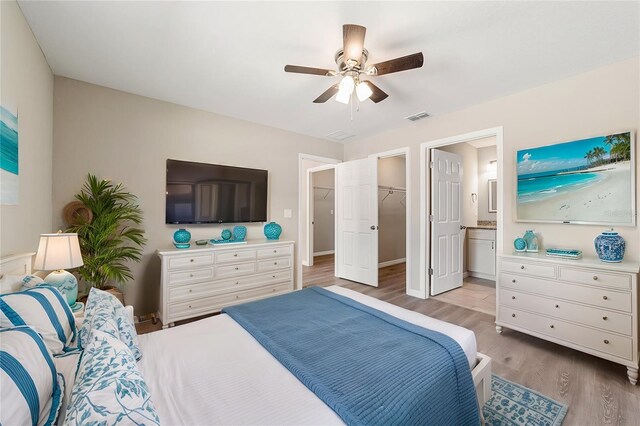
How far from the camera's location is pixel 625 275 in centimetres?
199

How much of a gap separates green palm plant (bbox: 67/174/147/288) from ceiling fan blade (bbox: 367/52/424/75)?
267 cm

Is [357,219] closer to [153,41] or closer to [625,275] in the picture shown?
[625,275]

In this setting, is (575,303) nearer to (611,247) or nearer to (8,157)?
(611,247)

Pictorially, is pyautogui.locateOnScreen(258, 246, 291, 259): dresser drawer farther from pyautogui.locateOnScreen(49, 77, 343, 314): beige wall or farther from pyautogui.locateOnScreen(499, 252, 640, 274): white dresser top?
pyautogui.locateOnScreen(499, 252, 640, 274): white dresser top

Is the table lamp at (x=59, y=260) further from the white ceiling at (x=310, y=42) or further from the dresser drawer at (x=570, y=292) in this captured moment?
the dresser drawer at (x=570, y=292)

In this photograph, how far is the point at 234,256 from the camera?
124 inches

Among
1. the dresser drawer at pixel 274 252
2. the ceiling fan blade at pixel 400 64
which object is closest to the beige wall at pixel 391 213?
the dresser drawer at pixel 274 252

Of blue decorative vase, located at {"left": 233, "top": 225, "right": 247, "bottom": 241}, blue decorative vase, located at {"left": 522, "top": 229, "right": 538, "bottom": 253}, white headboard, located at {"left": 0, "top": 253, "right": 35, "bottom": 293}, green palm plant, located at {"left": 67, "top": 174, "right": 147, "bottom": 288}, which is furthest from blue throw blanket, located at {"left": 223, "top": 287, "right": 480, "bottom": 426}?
blue decorative vase, located at {"left": 522, "top": 229, "right": 538, "bottom": 253}

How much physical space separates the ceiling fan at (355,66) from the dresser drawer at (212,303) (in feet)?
7.85

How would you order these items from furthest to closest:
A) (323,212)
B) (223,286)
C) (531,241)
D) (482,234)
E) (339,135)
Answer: (323,212), (482,234), (339,135), (223,286), (531,241)

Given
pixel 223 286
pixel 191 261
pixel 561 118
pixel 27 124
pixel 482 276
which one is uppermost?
pixel 561 118

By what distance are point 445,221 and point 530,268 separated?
59.3 inches

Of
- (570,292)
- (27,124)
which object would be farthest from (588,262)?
(27,124)

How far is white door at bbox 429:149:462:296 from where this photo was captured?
148 inches
